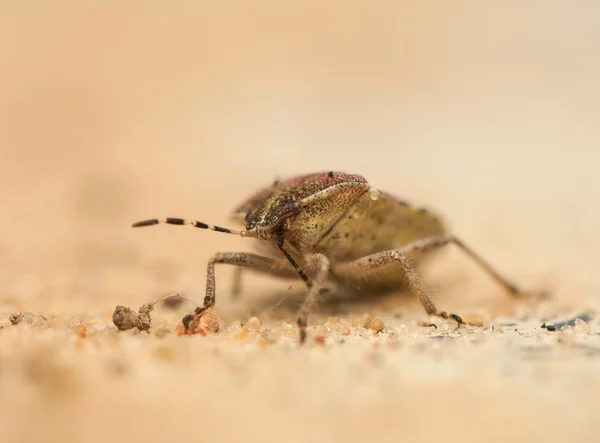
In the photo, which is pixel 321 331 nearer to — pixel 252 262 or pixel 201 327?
pixel 201 327

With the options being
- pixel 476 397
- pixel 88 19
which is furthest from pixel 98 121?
pixel 476 397

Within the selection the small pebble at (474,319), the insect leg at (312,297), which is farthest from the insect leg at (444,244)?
the insect leg at (312,297)

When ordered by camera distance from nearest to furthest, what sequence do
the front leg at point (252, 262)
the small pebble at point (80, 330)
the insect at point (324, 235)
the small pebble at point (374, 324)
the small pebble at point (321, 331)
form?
the small pebble at point (80, 330) → the small pebble at point (321, 331) → the small pebble at point (374, 324) → the insect at point (324, 235) → the front leg at point (252, 262)

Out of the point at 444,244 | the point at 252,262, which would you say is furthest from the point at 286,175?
the point at 252,262

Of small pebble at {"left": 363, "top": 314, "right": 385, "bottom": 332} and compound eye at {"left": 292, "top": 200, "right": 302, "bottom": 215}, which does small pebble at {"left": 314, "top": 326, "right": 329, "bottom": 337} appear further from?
compound eye at {"left": 292, "top": 200, "right": 302, "bottom": 215}

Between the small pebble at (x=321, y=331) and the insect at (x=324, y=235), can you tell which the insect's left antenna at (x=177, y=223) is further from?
the small pebble at (x=321, y=331)

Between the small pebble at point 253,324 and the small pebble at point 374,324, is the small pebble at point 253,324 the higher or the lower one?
the lower one

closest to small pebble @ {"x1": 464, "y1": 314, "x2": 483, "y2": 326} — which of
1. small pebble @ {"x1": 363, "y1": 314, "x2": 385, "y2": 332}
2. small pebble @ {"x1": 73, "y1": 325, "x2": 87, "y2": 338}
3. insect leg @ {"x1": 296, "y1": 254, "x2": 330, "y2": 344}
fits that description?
small pebble @ {"x1": 363, "y1": 314, "x2": 385, "y2": 332}
